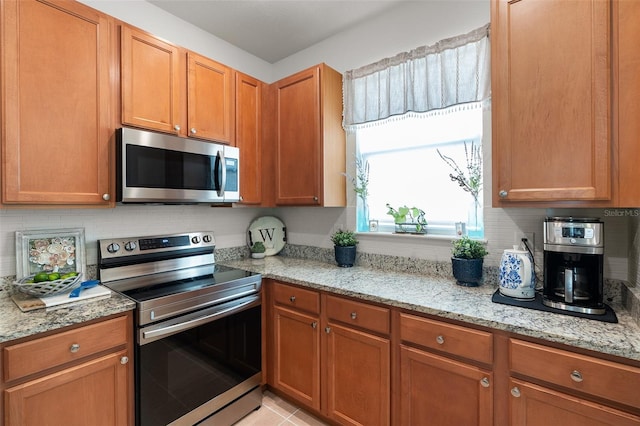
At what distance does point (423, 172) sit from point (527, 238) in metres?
0.75

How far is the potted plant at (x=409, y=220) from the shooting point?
6.95 feet

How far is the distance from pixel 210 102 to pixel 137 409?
6.15 feet

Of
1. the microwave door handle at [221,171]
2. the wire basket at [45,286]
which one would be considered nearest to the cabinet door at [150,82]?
the microwave door handle at [221,171]

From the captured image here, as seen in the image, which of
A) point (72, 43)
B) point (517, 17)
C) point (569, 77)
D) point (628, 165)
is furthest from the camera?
point (72, 43)

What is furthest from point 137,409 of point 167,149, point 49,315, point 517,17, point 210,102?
point 517,17

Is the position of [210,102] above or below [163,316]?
above

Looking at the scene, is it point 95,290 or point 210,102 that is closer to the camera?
point 95,290

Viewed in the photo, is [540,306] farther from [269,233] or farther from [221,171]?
[269,233]

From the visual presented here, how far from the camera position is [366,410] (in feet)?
5.45

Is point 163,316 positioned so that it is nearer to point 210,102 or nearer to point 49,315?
point 49,315

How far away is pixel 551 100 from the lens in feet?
4.34

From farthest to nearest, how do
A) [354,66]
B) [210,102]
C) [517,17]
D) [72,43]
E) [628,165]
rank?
1. [354,66]
2. [210,102]
3. [72,43]
4. [517,17]
5. [628,165]

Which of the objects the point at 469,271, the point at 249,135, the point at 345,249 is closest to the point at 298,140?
the point at 249,135

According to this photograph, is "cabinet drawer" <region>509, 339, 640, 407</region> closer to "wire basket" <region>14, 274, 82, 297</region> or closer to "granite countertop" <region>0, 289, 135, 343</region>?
"granite countertop" <region>0, 289, 135, 343</region>
